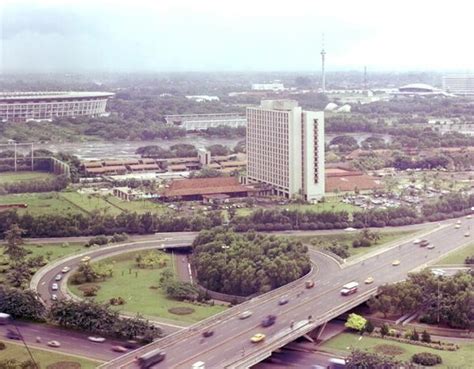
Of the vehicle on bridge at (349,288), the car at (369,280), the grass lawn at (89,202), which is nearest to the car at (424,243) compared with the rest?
the car at (369,280)

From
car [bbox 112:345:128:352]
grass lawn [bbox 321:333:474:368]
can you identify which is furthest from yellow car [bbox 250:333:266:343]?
car [bbox 112:345:128:352]

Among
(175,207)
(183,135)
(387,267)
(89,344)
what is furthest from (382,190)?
(183,135)

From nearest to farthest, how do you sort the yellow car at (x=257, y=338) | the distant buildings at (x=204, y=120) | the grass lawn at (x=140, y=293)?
1. the yellow car at (x=257, y=338)
2. the grass lawn at (x=140, y=293)
3. the distant buildings at (x=204, y=120)

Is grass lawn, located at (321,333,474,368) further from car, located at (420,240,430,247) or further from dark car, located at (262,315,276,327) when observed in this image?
car, located at (420,240,430,247)

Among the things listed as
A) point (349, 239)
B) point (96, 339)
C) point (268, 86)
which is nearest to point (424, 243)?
point (349, 239)

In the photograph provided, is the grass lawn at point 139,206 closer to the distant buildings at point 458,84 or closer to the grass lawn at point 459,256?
the grass lawn at point 459,256

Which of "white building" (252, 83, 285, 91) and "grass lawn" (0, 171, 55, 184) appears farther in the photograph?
"white building" (252, 83, 285, 91)

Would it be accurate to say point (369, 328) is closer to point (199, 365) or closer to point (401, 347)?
point (401, 347)
